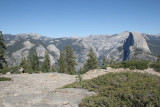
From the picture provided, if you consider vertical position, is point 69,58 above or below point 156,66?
below

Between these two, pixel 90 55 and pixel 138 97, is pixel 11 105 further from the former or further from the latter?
pixel 90 55

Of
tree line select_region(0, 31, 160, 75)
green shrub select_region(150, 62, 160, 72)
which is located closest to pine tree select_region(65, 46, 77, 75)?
tree line select_region(0, 31, 160, 75)

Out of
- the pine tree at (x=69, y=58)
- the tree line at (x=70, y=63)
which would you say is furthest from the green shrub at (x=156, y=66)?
the pine tree at (x=69, y=58)

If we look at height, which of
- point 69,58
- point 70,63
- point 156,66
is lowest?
point 70,63

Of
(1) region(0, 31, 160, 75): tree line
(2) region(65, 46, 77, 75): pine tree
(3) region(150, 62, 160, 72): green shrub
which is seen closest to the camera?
(3) region(150, 62, 160, 72): green shrub

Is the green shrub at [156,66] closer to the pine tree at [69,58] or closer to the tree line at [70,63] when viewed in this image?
the tree line at [70,63]

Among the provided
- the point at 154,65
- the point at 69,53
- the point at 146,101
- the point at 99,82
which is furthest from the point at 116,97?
the point at 69,53

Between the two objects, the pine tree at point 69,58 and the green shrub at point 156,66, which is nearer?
the green shrub at point 156,66

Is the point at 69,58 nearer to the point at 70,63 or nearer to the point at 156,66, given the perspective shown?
the point at 70,63

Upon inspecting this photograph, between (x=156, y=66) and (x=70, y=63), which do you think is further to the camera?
(x=70, y=63)

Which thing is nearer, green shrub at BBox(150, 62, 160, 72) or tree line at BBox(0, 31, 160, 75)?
green shrub at BBox(150, 62, 160, 72)

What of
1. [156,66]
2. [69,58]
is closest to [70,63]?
[69,58]

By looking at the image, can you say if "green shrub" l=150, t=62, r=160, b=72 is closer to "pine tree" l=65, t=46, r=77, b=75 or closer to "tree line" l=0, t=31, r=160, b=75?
"tree line" l=0, t=31, r=160, b=75

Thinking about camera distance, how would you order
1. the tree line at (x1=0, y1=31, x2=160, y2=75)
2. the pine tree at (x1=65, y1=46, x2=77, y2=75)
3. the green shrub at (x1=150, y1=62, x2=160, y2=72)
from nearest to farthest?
the green shrub at (x1=150, y1=62, x2=160, y2=72) < the tree line at (x1=0, y1=31, x2=160, y2=75) < the pine tree at (x1=65, y1=46, x2=77, y2=75)
